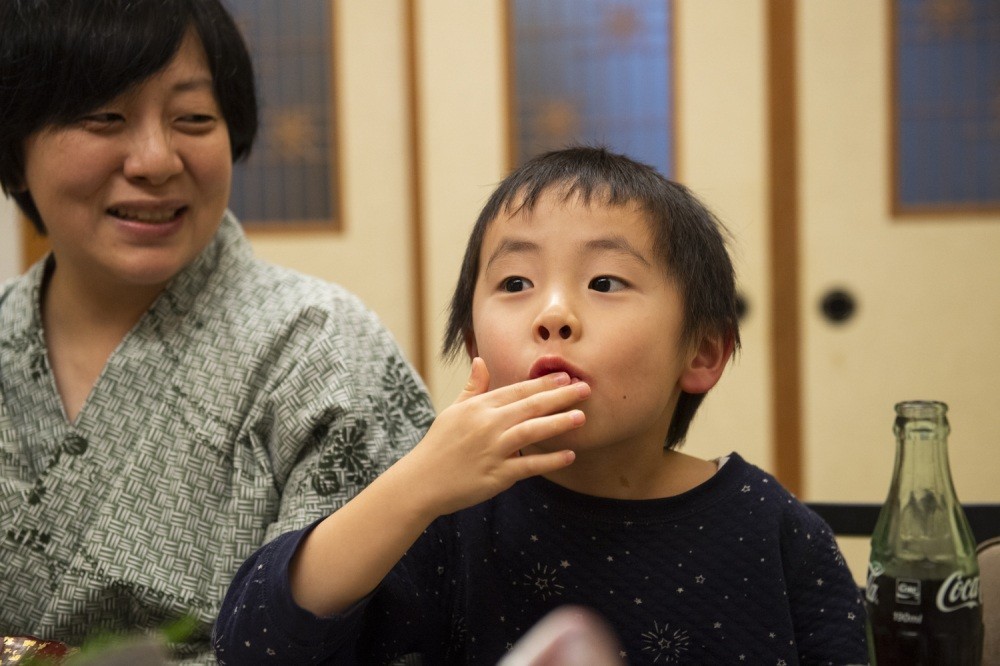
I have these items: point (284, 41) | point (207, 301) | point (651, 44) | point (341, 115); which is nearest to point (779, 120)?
point (651, 44)

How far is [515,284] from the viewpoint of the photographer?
96 centimetres

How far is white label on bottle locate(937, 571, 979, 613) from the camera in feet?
2.58

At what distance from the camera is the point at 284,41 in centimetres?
266

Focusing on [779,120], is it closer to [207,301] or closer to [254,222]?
[254,222]

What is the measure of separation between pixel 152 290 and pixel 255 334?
0.18 meters

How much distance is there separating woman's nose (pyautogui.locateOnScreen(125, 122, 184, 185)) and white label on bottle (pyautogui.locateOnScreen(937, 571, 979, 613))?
0.92 metres

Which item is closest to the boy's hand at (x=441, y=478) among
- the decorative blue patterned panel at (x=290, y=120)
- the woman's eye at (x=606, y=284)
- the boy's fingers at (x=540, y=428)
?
the boy's fingers at (x=540, y=428)

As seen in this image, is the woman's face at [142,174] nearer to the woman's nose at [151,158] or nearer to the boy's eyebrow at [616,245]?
the woman's nose at [151,158]

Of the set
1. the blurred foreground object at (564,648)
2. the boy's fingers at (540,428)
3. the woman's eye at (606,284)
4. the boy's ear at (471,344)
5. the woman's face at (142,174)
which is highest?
the woman's face at (142,174)

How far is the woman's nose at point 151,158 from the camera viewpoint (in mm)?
1210

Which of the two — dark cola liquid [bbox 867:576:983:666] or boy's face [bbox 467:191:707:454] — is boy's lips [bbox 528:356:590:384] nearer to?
boy's face [bbox 467:191:707:454]

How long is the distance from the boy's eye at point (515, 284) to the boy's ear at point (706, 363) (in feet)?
0.64

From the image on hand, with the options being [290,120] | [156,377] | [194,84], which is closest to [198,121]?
[194,84]

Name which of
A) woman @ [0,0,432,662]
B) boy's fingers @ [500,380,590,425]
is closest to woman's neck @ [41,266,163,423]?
woman @ [0,0,432,662]
